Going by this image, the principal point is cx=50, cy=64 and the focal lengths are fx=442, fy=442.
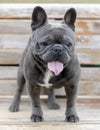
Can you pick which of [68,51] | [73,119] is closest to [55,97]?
[73,119]

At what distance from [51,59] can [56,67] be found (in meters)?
0.05

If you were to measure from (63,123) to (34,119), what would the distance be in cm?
16

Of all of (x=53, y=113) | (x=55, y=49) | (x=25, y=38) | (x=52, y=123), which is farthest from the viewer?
(x=25, y=38)

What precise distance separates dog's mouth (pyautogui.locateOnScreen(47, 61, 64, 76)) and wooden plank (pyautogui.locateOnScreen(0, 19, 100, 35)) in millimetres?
746

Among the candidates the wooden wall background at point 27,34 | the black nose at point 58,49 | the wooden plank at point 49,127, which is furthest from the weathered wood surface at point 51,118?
the black nose at point 58,49

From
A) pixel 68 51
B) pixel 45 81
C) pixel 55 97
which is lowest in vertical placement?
pixel 55 97

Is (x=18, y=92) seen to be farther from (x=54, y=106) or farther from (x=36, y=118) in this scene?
(x=36, y=118)

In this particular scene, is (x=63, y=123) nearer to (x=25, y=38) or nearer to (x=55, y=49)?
(x=55, y=49)

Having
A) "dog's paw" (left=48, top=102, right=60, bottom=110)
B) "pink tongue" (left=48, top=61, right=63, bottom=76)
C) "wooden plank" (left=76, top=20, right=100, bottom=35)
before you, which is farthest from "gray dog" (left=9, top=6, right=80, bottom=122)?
"wooden plank" (left=76, top=20, right=100, bottom=35)

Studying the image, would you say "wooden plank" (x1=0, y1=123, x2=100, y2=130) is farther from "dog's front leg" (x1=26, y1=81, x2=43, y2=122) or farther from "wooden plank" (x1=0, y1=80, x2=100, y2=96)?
"wooden plank" (x1=0, y1=80, x2=100, y2=96)

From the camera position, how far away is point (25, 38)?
9.66ft

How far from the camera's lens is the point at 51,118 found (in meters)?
2.52

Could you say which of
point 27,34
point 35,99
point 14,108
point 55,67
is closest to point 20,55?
point 27,34

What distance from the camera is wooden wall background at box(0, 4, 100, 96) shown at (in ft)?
9.63
